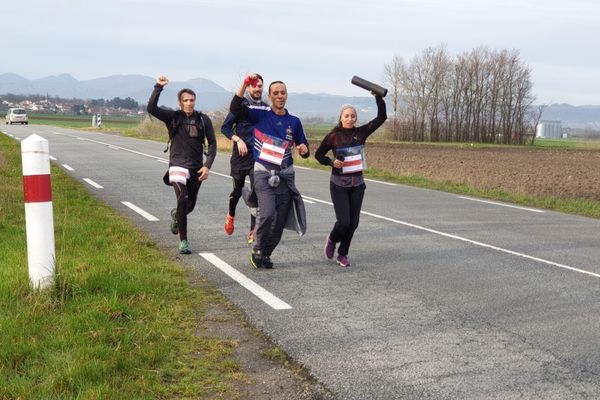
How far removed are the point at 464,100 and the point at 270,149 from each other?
76.9 meters

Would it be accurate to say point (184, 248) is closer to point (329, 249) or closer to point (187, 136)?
point (187, 136)

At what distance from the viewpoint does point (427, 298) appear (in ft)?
19.2

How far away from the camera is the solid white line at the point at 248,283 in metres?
5.48

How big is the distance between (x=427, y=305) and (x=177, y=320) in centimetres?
212

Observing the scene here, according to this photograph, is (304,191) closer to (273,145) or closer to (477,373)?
(273,145)

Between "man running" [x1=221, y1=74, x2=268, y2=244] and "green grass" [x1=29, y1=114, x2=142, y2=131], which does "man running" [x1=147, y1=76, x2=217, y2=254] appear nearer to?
"man running" [x1=221, y1=74, x2=268, y2=244]

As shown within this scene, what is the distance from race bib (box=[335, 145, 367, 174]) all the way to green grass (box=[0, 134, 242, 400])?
6.79 ft

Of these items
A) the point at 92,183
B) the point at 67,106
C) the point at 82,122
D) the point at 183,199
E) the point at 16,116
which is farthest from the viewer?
the point at 67,106

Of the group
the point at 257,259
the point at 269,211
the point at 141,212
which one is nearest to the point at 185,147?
the point at 269,211

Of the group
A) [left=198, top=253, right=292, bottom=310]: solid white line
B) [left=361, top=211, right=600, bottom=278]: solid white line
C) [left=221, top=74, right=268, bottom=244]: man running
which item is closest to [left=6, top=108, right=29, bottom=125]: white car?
[left=361, top=211, right=600, bottom=278]: solid white line

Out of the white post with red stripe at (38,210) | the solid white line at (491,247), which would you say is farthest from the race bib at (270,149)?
the solid white line at (491,247)

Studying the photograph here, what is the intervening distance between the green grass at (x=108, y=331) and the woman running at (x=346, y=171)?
5.86 ft

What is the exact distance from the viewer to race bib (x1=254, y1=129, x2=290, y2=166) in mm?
6746

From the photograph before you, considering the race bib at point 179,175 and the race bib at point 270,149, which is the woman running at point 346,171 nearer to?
the race bib at point 270,149
